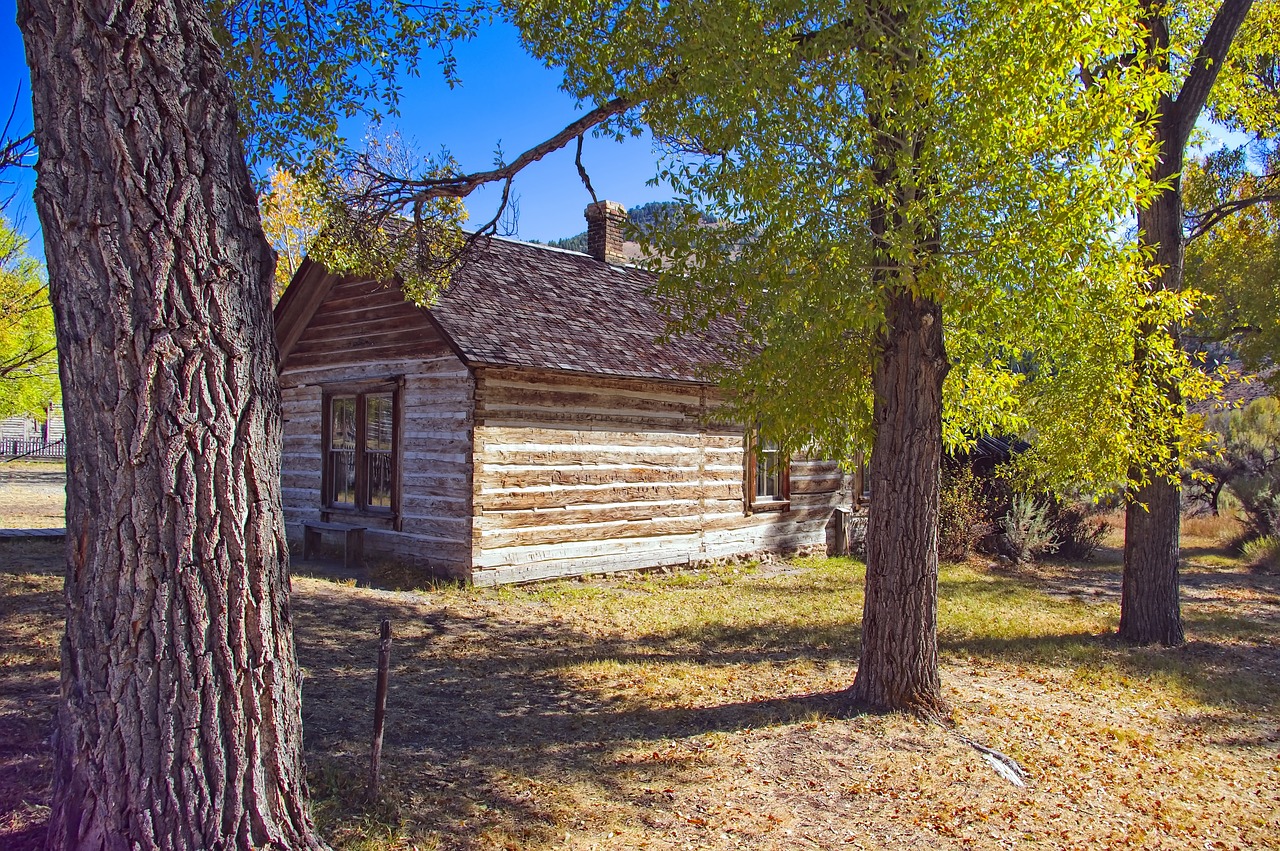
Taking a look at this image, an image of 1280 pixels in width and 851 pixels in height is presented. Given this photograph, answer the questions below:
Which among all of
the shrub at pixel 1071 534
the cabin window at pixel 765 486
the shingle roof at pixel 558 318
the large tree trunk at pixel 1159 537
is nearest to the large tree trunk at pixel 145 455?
the shingle roof at pixel 558 318

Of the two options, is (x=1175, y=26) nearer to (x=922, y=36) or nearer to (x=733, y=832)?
(x=922, y=36)

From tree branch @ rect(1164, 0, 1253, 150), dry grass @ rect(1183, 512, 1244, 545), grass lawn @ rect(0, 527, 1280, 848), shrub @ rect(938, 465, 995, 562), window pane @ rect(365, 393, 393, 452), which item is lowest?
grass lawn @ rect(0, 527, 1280, 848)

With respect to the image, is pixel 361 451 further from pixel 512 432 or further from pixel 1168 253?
pixel 1168 253

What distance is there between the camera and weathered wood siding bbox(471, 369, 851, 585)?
12.3 metres

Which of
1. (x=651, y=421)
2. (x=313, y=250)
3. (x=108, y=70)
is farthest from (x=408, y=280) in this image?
(x=108, y=70)

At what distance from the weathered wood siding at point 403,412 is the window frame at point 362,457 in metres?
0.10

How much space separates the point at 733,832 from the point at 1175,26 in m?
11.5

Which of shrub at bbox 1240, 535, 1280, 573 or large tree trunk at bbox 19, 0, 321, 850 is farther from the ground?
large tree trunk at bbox 19, 0, 321, 850

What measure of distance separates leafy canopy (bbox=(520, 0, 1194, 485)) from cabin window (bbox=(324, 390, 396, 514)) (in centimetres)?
769

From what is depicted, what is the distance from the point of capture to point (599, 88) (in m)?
8.48

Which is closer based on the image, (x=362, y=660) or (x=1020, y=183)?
(x=1020, y=183)

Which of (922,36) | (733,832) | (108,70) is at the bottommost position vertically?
(733,832)

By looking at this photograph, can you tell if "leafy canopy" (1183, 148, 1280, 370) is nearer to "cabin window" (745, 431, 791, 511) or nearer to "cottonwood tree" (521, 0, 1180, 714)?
"cabin window" (745, 431, 791, 511)

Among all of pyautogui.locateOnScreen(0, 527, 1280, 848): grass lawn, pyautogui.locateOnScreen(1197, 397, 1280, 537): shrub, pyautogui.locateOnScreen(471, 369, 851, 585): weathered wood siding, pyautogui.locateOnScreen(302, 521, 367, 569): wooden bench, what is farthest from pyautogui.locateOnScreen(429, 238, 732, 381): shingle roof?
pyautogui.locateOnScreen(1197, 397, 1280, 537): shrub
